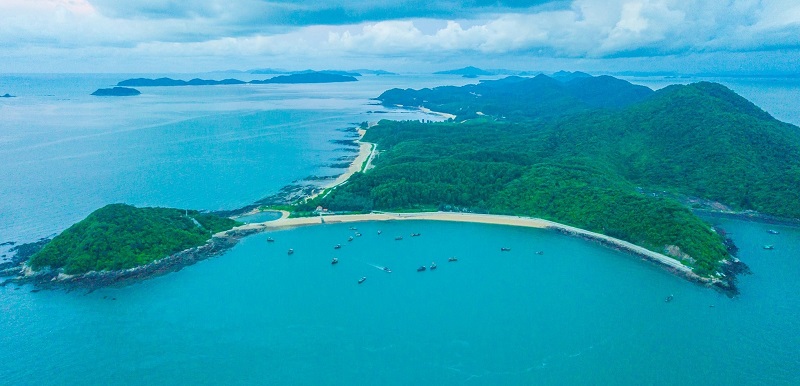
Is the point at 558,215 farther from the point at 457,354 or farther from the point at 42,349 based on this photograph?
the point at 42,349

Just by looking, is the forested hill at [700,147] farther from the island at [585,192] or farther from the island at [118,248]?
the island at [118,248]

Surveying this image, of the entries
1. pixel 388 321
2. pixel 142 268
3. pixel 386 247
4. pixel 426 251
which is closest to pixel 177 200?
pixel 142 268

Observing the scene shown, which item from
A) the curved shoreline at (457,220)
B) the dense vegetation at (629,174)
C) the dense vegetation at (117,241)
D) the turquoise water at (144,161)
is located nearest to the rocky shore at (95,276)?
the dense vegetation at (117,241)

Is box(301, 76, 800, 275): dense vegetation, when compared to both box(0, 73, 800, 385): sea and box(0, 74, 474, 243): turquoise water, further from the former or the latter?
box(0, 74, 474, 243): turquoise water

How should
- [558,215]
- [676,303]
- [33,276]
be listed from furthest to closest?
[558,215]
[33,276]
[676,303]

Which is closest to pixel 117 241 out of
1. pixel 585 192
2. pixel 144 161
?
pixel 585 192

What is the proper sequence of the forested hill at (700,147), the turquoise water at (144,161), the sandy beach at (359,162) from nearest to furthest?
the forested hill at (700,147) < the turquoise water at (144,161) < the sandy beach at (359,162)
